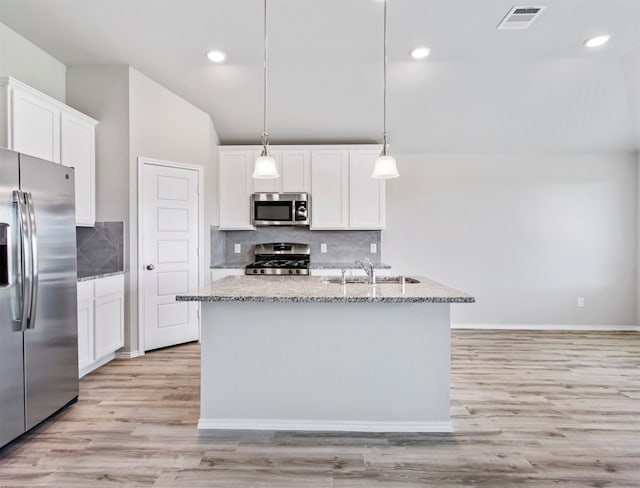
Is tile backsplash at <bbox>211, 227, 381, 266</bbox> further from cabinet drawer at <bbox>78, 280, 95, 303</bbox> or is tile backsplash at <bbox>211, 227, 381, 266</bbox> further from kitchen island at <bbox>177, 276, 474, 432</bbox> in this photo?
kitchen island at <bbox>177, 276, 474, 432</bbox>

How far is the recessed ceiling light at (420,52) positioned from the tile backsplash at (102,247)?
328 centimetres

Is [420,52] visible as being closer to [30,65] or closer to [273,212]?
[273,212]

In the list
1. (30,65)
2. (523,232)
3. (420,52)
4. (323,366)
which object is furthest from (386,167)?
(523,232)

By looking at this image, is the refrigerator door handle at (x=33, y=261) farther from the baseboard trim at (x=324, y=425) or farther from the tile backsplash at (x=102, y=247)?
the tile backsplash at (x=102, y=247)

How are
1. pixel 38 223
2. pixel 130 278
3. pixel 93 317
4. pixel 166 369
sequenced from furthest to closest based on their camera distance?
pixel 130 278 < pixel 166 369 < pixel 93 317 < pixel 38 223

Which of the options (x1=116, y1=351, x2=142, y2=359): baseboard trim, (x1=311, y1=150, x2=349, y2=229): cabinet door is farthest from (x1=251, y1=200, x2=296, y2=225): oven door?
(x1=116, y1=351, x2=142, y2=359): baseboard trim

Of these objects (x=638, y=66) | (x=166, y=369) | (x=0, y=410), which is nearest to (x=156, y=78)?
(x=166, y=369)

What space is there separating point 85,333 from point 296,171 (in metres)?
2.90

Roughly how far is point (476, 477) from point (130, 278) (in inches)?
133

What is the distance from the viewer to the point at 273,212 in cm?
473

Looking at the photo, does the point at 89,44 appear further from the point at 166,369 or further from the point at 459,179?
the point at 459,179

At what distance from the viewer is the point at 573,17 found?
2.87 m

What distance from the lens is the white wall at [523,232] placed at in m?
5.01

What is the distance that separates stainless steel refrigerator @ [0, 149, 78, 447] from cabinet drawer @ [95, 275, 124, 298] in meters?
0.65
